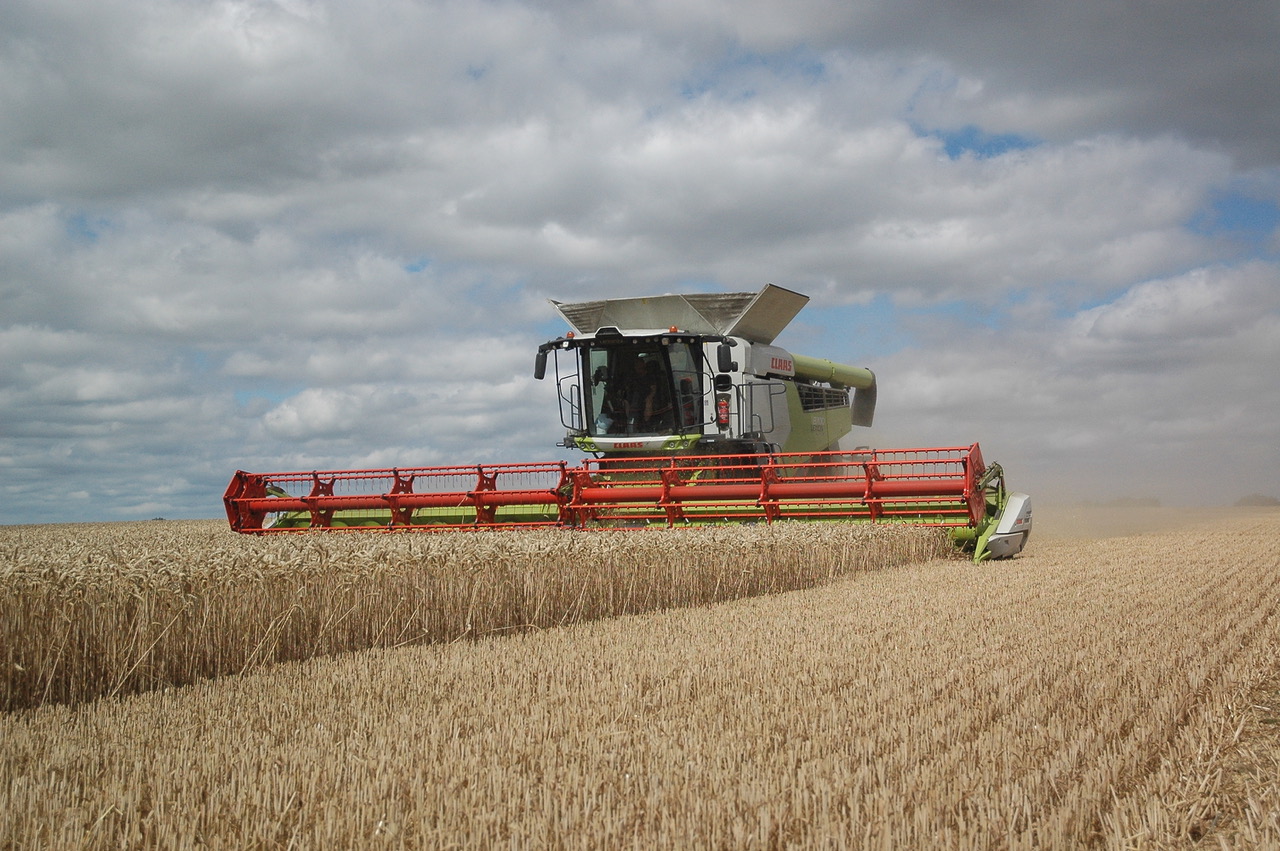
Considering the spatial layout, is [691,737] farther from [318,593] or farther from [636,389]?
[636,389]

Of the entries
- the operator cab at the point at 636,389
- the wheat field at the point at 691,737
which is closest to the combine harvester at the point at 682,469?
the operator cab at the point at 636,389

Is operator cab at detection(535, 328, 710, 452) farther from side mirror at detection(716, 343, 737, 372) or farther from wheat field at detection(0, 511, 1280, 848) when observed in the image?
wheat field at detection(0, 511, 1280, 848)

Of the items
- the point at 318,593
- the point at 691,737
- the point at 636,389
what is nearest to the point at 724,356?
the point at 636,389

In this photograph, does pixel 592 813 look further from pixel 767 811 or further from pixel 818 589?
pixel 818 589

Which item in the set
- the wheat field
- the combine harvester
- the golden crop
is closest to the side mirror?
the combine harvester

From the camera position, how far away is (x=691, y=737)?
3.29m

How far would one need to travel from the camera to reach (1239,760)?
329 cm

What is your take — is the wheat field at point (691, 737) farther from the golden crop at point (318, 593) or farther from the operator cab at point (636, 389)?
the operator cab at point (636, 389)

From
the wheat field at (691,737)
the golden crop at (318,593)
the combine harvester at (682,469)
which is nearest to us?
→ the wheat field at (691,737)

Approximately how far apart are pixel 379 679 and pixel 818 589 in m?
4.08

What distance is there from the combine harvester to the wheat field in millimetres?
3776

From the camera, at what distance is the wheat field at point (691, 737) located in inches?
101

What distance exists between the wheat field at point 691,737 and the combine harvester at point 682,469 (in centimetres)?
378

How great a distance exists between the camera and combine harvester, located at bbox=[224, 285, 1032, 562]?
10.0 metres
